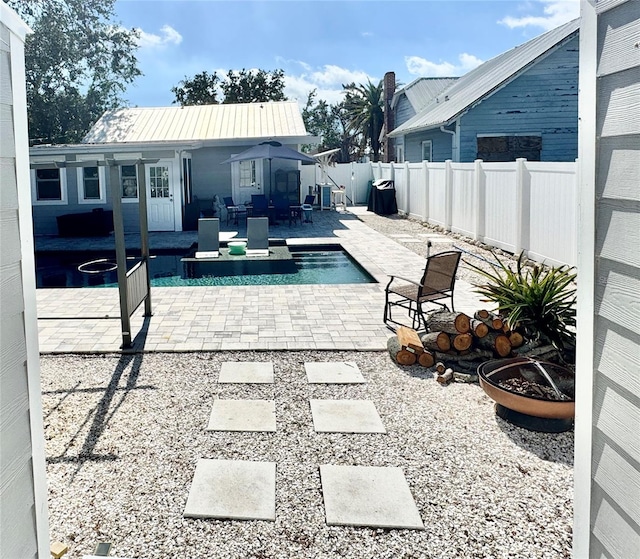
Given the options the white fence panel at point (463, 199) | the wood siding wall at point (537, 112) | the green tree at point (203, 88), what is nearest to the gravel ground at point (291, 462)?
the white fence panel at point (463, 199)

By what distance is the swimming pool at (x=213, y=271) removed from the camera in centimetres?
975

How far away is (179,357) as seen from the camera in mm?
5387

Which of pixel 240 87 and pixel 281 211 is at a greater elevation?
pixel 240 87

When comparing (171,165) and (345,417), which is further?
(171,165)

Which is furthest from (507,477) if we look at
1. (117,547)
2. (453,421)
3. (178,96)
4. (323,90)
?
(323,90)

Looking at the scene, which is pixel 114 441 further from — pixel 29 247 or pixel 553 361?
pixel 553 361

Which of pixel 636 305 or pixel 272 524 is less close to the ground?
pixel 636 305

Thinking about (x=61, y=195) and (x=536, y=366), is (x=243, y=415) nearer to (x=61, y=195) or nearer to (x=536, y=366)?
(x=536, y=366)

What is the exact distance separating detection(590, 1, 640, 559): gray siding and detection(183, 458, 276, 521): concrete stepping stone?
5.75ft

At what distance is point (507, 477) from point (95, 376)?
133 inches

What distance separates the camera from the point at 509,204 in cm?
1082

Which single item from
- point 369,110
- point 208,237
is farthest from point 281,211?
point 369,110

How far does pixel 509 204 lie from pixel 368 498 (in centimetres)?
879

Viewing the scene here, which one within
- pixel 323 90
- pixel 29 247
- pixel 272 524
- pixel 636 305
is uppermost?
pixel 323 90
